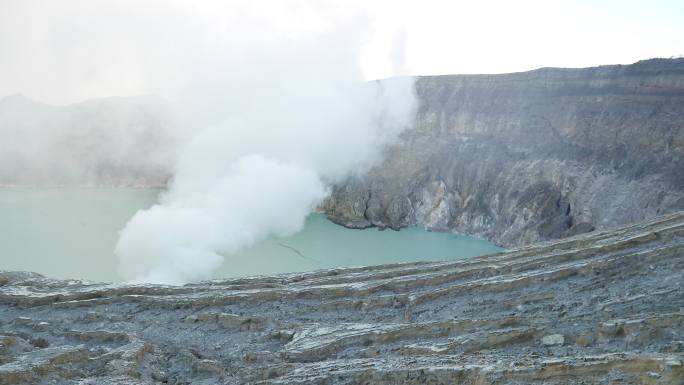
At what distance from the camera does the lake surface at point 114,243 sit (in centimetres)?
2630

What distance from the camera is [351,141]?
43.7m

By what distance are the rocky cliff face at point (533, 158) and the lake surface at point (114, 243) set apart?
2.50 metres

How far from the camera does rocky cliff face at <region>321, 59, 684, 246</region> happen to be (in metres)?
29.1

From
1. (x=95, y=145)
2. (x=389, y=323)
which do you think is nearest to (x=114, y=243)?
(x=95, y=145)

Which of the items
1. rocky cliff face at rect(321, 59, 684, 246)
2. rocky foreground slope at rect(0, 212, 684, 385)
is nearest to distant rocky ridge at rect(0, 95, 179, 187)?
rocky cliff face at rect(321, 59, 684, 246)

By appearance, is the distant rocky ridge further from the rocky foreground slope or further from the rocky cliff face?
the rocky foreground slope

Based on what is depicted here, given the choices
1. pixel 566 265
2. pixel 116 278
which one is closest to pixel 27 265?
pixel 116 278

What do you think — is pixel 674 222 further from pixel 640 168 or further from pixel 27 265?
pixel 27 265

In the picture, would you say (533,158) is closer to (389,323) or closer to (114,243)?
(114,243)

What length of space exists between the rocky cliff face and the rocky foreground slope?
54.0 feet

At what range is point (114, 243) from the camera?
98.7ft

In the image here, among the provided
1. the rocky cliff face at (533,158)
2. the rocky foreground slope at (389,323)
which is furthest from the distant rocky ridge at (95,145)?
the rocky foreground slope at (389,323)

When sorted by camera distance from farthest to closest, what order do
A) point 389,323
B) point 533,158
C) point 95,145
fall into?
point 95,145, point 533,158, point 389,323

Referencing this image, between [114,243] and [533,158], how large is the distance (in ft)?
89.2
